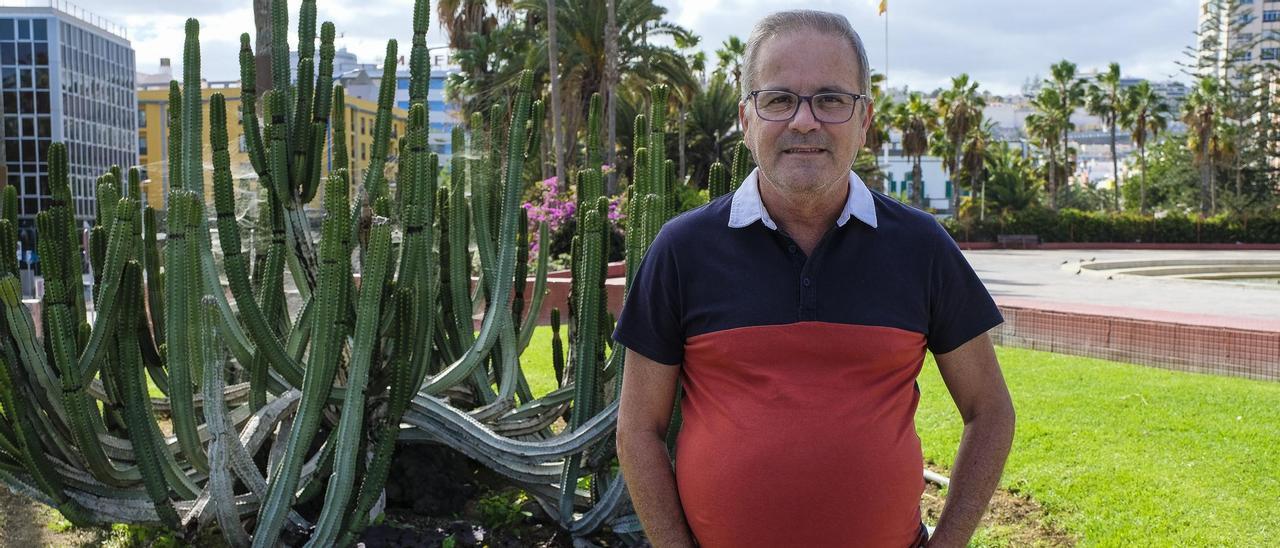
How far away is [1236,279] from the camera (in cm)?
2686

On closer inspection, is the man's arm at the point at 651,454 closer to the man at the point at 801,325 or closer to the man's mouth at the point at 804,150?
the man at the point at 801,325

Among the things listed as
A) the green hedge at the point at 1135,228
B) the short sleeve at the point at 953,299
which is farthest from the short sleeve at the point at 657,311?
the green hedge at the point at 1135,228

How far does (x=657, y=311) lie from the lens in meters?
2.15

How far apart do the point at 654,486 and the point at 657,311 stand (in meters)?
0.34

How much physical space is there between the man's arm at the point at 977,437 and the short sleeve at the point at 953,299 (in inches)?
1.7

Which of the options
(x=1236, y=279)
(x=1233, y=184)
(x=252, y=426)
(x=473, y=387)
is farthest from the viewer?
(x=1233, y=184)

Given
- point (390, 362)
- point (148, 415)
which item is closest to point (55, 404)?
point (148, 415)

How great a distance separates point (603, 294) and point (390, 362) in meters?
0.79

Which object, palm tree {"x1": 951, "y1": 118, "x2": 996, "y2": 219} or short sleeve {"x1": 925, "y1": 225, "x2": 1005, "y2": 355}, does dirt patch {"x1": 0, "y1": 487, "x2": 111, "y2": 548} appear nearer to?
short sleeve {"x1": 925, "y1": 225, "x2": 1005, "y2": 355}

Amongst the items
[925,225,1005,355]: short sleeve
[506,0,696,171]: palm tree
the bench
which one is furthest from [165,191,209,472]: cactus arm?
the bench

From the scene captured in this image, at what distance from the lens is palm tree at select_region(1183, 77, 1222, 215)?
5394cm

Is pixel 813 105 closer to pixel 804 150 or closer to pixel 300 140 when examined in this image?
pixel 804 150

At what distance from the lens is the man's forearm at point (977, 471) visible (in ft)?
7.32

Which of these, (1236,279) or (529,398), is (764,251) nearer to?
(529,398)
